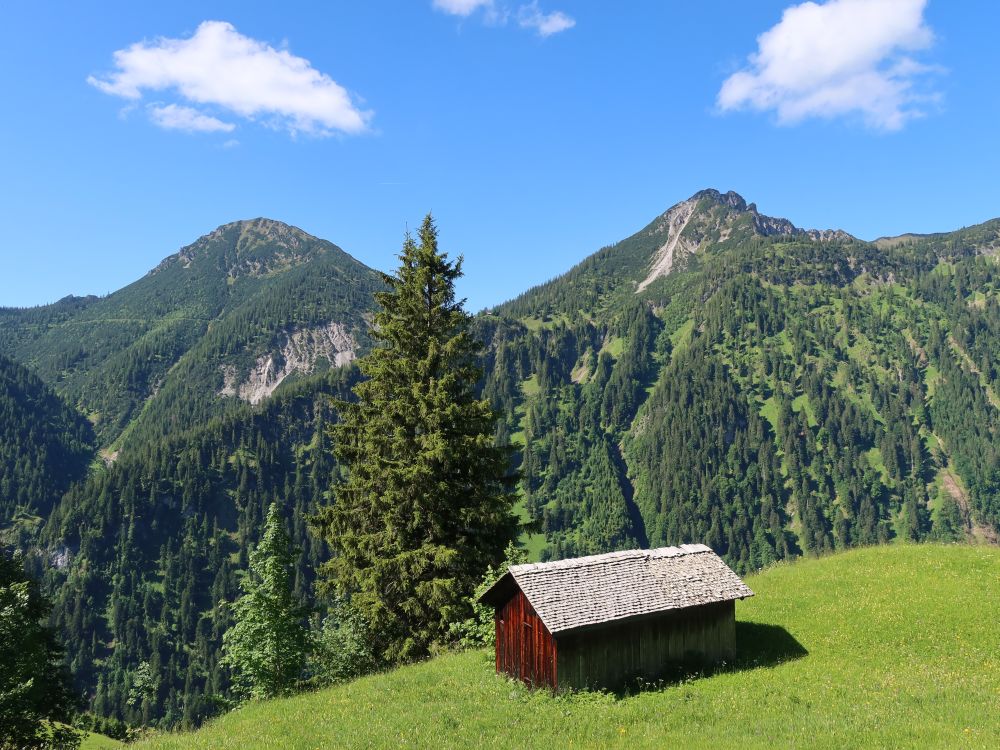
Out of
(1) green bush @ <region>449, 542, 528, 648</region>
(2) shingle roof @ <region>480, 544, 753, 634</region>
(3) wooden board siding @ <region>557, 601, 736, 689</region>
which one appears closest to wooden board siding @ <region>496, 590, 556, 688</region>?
(3) wooden board siding @ <region>557, 601, 736, 689</region>

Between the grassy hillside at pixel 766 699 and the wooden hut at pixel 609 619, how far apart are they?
90cm

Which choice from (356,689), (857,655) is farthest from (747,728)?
(356,689)

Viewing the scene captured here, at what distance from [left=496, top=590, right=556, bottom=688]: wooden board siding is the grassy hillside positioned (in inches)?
23.2

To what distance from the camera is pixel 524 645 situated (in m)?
20.4

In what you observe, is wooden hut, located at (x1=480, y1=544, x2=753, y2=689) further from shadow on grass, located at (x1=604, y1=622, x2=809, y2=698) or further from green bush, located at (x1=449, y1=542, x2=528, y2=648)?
green bush, located at (x1=449, y1=542, x2=528, y2=648)

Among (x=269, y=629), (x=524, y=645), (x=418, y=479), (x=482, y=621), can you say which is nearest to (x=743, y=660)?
(x=524, y=645)

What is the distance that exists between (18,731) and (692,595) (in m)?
24.3

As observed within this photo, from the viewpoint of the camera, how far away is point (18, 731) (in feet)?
70.5

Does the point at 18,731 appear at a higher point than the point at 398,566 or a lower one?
lower

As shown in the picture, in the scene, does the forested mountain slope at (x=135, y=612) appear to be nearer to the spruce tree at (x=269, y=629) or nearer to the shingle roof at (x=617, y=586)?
the spruce tree at (x=269, y=629)

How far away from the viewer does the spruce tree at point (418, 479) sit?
24.0m

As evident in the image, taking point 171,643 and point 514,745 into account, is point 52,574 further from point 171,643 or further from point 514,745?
point 514,745

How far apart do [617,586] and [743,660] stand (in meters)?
5.62

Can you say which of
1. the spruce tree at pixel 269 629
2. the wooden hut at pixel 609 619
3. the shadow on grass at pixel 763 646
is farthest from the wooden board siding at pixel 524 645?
the spruce tree at pixel 269 629
